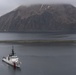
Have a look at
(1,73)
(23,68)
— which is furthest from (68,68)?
(1,73)

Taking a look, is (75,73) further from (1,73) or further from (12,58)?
(12,58)

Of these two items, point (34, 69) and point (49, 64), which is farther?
point (49, 64)

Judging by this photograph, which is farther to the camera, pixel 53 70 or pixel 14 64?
pixel 14 64

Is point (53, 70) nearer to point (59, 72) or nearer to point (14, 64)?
point (59, 72)

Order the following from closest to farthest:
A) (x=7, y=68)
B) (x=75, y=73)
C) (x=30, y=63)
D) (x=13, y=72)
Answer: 1. (x=75, y=73)
2. (x=13, y=72)
3. (x=7, y=68)
4. (x=30, y=63)

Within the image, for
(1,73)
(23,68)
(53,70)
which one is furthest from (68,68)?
(1,73)

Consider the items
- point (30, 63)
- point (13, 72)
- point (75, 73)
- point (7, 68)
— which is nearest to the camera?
point (75, 73)

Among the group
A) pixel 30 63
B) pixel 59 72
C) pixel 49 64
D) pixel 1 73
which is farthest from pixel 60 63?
pixel 1 73
